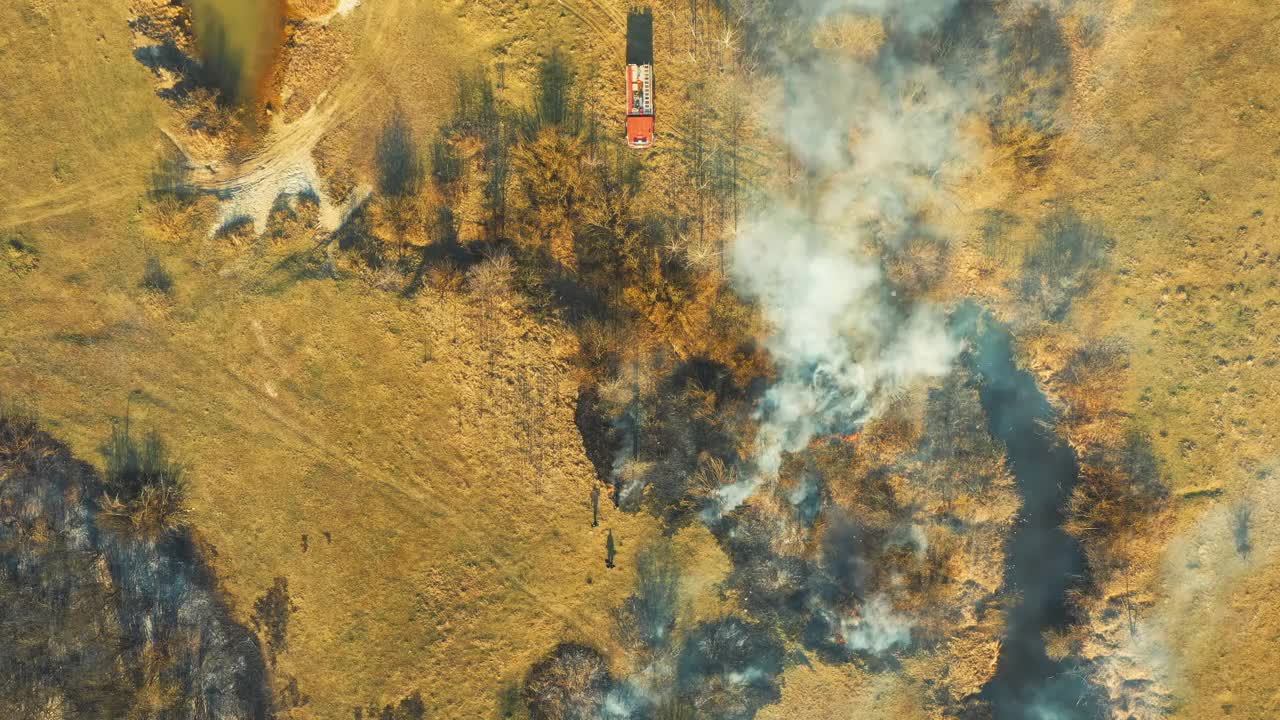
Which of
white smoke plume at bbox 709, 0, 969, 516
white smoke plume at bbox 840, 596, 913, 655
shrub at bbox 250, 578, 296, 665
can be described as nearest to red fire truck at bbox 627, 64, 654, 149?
white smoke plume at bbox 709, 0, 969, 516

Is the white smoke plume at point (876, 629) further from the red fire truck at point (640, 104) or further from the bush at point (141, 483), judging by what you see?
the bush at point (141, 483)

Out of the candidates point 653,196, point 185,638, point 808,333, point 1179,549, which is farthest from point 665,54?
point 185,638

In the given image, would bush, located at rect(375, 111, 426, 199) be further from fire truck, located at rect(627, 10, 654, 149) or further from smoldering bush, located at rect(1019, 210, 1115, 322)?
smoldering bush, located at rect(1019, 210, 1115, 322)

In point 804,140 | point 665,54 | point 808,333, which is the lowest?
point 808,333

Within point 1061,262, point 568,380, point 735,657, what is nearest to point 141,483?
point 568,380

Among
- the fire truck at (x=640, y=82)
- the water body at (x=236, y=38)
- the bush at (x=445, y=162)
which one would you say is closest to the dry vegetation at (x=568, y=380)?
the bush at (x=445, y=162)

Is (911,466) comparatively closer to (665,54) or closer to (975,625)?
(975,625)

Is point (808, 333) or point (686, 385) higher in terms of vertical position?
point (808, 333)
